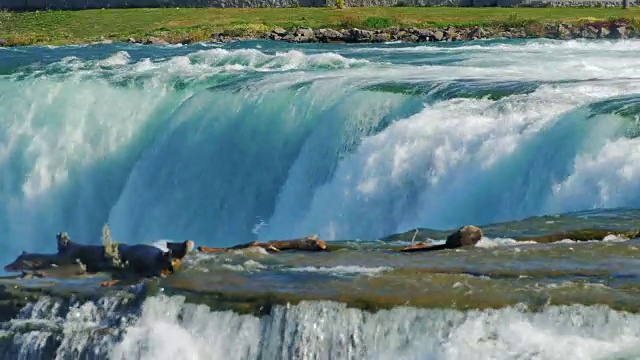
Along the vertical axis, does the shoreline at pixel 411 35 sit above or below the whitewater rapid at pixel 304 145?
below

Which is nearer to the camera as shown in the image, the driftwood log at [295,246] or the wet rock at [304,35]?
the driftwood log at [295,246]

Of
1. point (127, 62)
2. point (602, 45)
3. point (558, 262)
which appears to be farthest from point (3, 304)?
point (602, 45)

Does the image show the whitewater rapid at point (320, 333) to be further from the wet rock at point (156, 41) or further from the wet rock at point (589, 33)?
the wet rock at point (156, 41)

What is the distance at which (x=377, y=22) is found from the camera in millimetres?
60875

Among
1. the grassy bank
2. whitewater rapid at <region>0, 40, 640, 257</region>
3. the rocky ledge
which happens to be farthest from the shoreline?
whitewater rapid at <region>0, 40, 640, 257</region>

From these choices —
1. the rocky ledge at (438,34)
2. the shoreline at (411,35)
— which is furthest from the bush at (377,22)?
the rocky ledge at (438,34)

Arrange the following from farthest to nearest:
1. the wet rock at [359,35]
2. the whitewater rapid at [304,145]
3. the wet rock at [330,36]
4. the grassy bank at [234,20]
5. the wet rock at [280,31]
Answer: the grassy bank at [234,20]
the wet rock at [280,31]
the wet rock at [330,36]
the wet rock at [359,35]
the whitewater rapid at [304,145]

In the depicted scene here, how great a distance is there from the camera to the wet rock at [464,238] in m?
18.2

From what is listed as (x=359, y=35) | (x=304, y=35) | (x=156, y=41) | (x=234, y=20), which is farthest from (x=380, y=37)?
(x=234, y=20)

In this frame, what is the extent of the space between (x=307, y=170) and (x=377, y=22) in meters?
35.1

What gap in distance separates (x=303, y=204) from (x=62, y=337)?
10451mm

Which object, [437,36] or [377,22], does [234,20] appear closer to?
[377,22]

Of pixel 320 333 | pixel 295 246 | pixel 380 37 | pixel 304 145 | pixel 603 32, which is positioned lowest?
pixel 380 37

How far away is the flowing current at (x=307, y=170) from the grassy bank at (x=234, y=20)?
1971 centimetres
